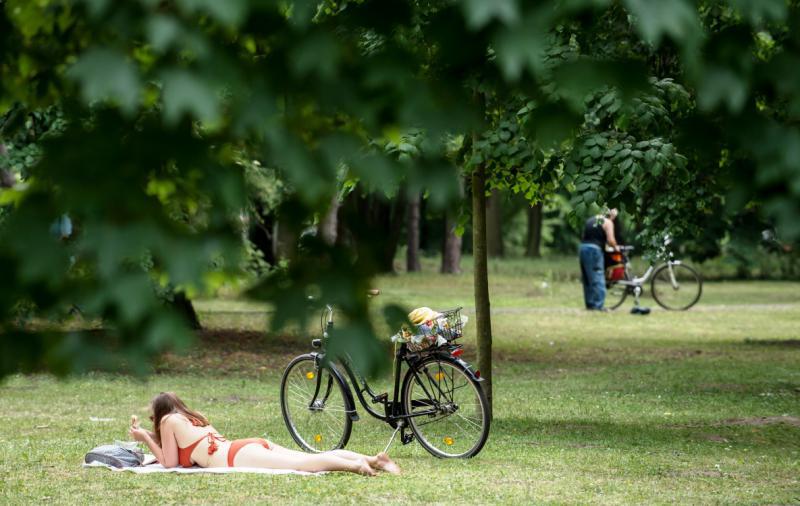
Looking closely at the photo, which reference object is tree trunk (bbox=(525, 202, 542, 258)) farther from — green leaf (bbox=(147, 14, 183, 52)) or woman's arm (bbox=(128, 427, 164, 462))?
green leaf (bbox=(147, 14, 183, 52))

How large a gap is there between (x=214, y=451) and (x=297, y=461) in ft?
1.96

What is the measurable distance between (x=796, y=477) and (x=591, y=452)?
1640 mm

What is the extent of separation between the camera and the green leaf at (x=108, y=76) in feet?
8.18

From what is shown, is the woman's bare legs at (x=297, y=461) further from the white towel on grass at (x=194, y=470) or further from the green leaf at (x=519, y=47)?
the green leaf at (x=519, y=47)

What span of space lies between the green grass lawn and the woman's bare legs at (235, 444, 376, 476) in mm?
115

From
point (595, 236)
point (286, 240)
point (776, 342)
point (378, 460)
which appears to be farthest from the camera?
point (595, 236)

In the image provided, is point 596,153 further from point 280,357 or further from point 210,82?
point 280,357

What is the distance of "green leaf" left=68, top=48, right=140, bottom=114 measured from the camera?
2.49 m

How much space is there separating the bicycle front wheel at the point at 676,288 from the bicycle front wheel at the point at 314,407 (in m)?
14.6

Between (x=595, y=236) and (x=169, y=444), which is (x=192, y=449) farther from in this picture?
(x=595, y=236)

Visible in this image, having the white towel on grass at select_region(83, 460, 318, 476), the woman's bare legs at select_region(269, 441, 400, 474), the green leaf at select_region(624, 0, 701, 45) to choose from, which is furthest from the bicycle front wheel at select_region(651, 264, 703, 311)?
the green leaf at select_region(624, 0, 701, 45)

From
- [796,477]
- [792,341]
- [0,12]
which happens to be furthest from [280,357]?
[0,12]

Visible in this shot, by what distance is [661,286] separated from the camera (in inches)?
1273

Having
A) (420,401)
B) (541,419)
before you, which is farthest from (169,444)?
(541,419)
